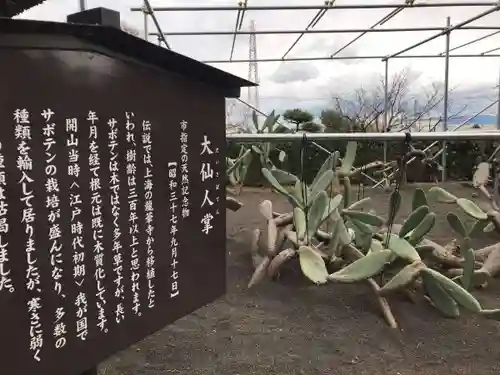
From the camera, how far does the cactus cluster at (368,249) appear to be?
2.12 m

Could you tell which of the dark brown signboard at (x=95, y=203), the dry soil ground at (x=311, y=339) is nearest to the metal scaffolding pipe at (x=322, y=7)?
the dry soil ground at (x=311, y=339)

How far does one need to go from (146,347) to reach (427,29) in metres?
4.87

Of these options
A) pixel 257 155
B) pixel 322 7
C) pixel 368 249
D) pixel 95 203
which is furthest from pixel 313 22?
pixel 95 203

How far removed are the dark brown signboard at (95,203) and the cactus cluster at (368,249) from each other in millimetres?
939

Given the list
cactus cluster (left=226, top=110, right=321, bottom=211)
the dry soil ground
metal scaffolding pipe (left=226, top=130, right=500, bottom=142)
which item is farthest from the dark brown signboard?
cactus cluster (left=226, top=110, right=321, bottom=211)

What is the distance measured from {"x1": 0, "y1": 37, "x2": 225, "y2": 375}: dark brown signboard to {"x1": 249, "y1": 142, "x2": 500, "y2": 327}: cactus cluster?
0.94m

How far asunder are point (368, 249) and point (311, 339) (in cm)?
59

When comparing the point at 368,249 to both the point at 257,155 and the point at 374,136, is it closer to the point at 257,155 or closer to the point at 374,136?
the point at 374,136

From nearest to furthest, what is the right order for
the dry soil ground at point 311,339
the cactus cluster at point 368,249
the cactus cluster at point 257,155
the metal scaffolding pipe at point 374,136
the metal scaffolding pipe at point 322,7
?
the metal scaffolding pipe at point 374,136 < the dry soil ground at point 311,339 < the cactus cluster at point 368,249 < the cactus cluster at point 257,155 < the metal scaffolding pipe at point 322,7

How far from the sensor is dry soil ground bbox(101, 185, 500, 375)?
1.94 metres

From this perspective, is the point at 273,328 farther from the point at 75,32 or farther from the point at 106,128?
the point at 75,32

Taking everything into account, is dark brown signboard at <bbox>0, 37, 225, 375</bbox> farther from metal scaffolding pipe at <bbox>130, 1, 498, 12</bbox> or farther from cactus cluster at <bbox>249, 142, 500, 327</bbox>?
metal scaffolding pipe at <bbox>130, 1, 498, 12</bbox>

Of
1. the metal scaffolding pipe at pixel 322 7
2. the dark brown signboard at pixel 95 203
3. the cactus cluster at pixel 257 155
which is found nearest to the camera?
the dark brown signboard at pixel 95 203

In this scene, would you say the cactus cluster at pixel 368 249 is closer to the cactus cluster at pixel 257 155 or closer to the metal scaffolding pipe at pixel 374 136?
the metal scaffolding pipe at pixel 374 136
